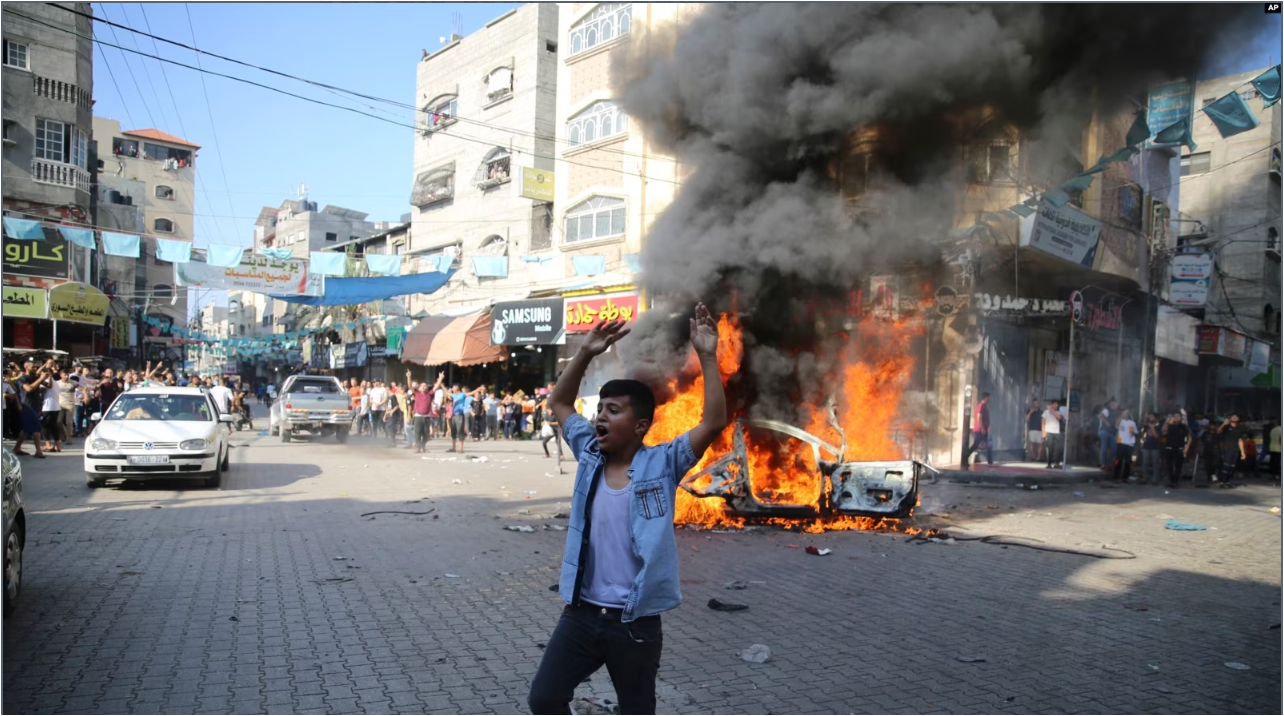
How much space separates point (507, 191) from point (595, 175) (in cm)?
511

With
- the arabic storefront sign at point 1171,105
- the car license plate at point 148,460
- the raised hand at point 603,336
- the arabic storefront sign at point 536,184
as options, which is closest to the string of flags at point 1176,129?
the arabic storefront sign at point 1171,105

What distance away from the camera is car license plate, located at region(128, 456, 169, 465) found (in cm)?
1132

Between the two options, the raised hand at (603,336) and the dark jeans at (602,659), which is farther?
the raised hand at (603,336)

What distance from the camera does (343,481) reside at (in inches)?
539

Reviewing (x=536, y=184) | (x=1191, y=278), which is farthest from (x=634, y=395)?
(x=1191, y=278)

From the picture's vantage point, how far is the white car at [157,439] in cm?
1125

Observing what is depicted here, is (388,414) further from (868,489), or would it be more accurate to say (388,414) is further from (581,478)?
(581,478)

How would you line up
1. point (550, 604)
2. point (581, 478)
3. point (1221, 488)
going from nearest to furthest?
point (581, 478)
point (550, 604)
point (1221, 488)

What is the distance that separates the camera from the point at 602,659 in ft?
9.59

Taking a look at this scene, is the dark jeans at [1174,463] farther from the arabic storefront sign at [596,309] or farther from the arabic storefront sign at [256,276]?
the arabic storefront sign at [256,276]

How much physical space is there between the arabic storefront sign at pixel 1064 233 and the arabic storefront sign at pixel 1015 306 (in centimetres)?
107

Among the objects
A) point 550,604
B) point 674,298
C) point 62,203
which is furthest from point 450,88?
point 550,604

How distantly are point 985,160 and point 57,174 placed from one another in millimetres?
26732

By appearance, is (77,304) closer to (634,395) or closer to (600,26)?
(600,26)
